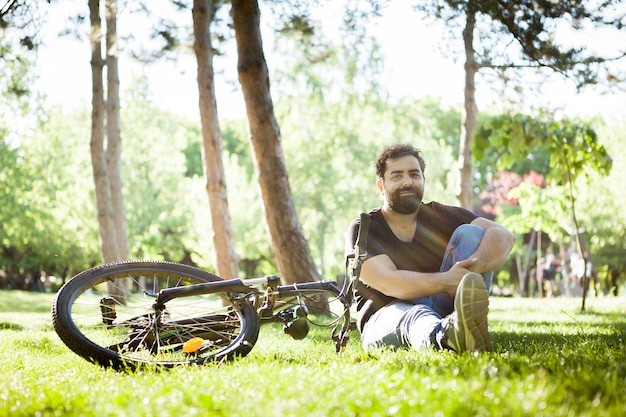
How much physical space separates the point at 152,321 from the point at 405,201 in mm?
1819

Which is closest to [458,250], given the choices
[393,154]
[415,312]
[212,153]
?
[415,312]

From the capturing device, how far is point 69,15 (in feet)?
43.4

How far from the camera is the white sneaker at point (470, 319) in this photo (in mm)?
3527

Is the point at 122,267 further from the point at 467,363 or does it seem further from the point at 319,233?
the point at 319,233

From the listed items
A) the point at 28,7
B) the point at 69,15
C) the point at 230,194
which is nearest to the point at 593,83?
the point at 28,7

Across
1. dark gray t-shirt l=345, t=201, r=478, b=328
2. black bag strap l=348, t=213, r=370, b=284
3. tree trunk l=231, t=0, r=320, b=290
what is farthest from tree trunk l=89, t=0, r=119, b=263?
black bag strap l=348, t=213, r=370, b=284

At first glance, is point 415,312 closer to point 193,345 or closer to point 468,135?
point 193,345

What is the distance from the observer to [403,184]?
478 centimetres

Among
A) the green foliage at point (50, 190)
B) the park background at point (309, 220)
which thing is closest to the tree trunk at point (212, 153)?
the park background at point (309, 220)

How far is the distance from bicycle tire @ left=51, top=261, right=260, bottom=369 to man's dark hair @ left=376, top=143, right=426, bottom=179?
1.37m

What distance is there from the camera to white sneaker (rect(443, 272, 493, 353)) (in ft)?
11.6

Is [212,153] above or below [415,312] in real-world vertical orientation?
above

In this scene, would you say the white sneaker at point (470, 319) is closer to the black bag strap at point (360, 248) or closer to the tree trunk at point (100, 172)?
the black bag strap at point (360, 248)

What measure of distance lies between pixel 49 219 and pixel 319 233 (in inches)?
467
